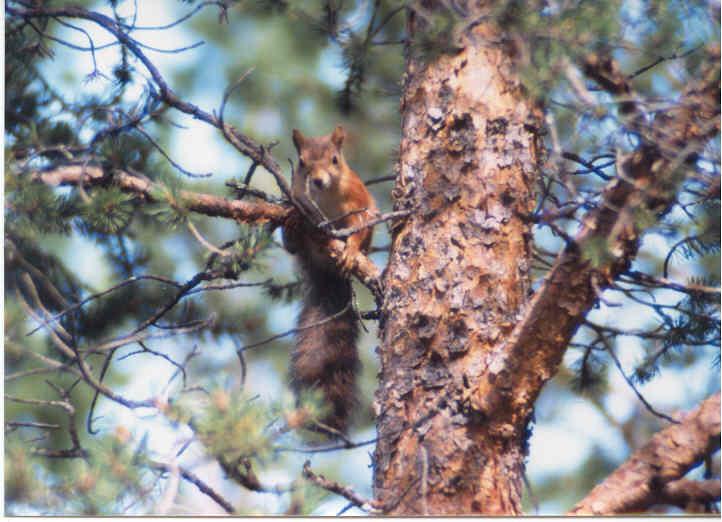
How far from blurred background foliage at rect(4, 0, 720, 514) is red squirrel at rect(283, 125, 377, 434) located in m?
0.10

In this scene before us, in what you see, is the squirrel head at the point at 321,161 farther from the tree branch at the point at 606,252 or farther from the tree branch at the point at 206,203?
the tree branch at the point at 606,252

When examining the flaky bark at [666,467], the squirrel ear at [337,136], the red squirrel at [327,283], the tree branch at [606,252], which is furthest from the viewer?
the squirrel ear at [337,136]

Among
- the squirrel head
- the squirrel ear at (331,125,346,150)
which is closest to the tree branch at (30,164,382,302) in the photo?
the squirrel head

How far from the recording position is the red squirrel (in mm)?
2312

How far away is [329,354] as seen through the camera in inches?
96.0

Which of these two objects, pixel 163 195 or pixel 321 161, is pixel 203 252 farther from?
pixel 163 195

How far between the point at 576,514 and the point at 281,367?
3.17 metres

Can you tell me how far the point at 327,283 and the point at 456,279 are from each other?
896mm

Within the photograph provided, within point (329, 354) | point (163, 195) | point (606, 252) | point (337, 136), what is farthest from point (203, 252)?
point (606, 252)

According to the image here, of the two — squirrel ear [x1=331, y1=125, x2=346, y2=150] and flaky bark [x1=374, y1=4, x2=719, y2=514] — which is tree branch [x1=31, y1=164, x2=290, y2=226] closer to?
flaky bark [x1=374, y1=4, x2=719, y2=514]

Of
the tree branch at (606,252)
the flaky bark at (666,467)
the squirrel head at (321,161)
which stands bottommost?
the flaky bark at (666,467)

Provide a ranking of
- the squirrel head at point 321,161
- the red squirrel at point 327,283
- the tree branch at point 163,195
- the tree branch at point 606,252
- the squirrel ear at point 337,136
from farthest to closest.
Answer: the squirrel ear at point 337,136, the squirrel head at point 321,161, the red squirrel at point 327,283, the tree branch at point 163,195, the tree branch at point 606,252

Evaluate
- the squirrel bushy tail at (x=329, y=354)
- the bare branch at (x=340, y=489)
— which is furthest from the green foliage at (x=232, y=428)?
the squirrel bushy tail at (x=329, y=354)

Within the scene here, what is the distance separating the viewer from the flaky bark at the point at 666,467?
5.17ft
